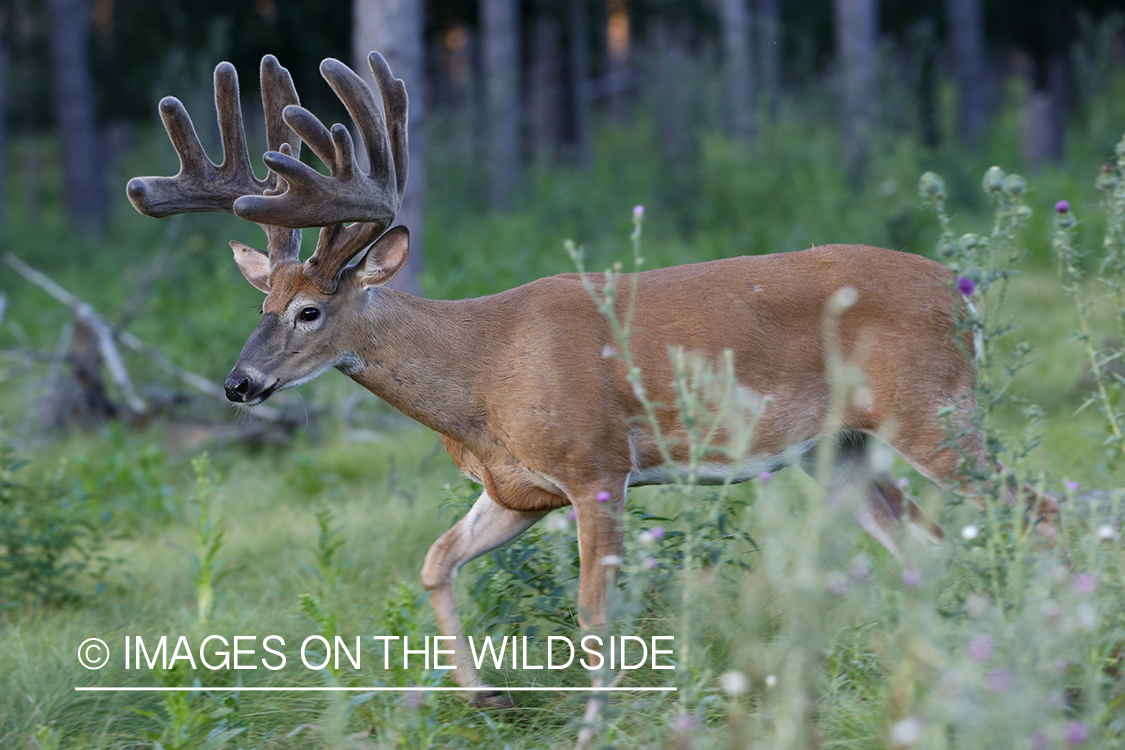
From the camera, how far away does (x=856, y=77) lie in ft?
42.8

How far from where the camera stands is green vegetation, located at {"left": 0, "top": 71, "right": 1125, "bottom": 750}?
260 cm

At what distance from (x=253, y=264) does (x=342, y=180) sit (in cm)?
69

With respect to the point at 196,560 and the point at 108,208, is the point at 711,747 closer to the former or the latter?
the point at 196,560

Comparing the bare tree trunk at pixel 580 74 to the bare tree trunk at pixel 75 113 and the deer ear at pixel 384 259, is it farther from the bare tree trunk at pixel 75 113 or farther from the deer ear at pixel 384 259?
the deer ear at pixel 384 259

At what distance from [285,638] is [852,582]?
2.61 m

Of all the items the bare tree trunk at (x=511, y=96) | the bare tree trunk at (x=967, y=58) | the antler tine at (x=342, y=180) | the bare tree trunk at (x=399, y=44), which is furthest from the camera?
the bare tree trunk at (x=967, y=58)

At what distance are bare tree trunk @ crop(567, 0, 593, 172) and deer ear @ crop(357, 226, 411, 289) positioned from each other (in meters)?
15.9

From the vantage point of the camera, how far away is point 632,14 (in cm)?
2058

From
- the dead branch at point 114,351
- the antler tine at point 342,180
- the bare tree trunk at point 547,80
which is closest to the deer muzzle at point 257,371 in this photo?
the antler tine at point 342,180

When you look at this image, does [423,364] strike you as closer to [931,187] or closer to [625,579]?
[625,579]

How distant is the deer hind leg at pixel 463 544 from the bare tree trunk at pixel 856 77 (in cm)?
880

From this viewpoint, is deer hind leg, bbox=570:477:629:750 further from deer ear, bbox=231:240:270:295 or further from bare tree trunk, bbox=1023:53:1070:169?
bare tree trunk, bbox=1023:53:1070:169

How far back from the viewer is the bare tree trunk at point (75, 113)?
18078 mm

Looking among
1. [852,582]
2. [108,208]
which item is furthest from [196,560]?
[108,208]
